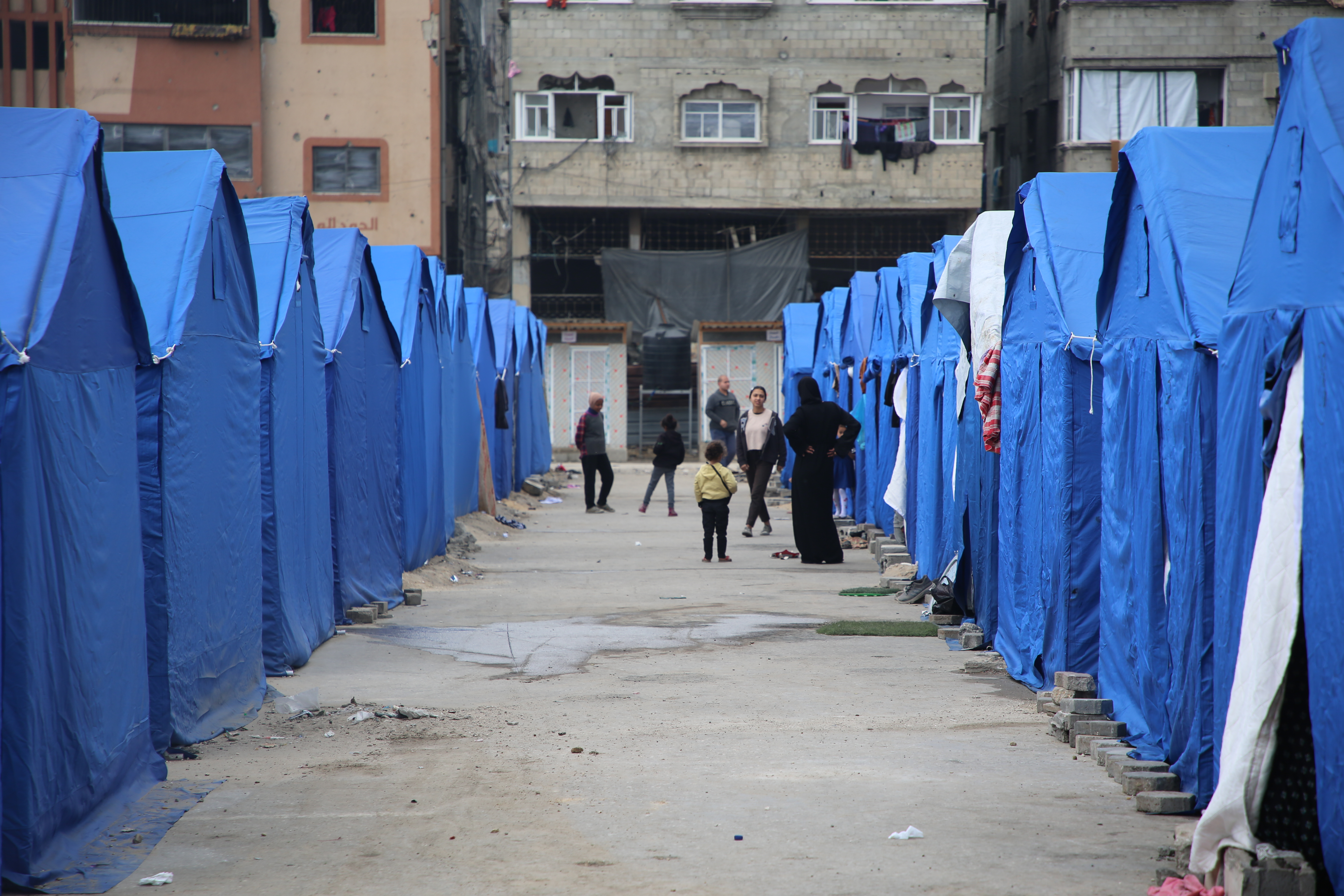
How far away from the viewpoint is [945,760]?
5938mm

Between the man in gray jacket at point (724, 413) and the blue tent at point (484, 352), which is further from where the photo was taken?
the man in gray jacket at point (724, 413)

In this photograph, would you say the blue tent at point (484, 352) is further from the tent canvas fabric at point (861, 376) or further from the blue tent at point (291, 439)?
the blue tent at point (291, 439)

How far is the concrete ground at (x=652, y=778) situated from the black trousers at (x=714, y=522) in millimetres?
3786

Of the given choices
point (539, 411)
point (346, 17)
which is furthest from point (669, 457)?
point (346, 17)

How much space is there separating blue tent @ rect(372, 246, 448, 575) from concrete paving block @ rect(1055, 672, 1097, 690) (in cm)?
638

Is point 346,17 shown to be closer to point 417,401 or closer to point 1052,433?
point 417,401

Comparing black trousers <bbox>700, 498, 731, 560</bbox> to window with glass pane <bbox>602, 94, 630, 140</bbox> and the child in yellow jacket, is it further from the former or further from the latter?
window with glass pane <bbox>602, 94, 630, 140</bbox>

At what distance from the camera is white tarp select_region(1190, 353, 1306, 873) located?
4008 millimetres

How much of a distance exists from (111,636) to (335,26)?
29447mm

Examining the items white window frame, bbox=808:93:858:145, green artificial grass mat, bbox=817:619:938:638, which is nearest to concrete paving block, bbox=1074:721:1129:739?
green artificial grass mat, bbox=817:619:938:638

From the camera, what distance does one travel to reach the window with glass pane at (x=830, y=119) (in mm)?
36000

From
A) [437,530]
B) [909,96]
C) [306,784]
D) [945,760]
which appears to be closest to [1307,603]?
[945,760]

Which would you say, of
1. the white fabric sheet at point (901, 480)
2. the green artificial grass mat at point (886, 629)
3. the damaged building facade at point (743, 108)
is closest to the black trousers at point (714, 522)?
the white fabric sheet at point (901, 480)

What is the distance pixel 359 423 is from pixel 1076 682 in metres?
6.04
